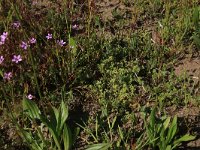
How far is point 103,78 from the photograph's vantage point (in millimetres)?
3854

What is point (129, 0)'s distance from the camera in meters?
4.83

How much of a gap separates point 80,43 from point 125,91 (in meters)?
0.86

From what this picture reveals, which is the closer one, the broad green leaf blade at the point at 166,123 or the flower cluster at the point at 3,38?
the broad green leaf blade at the point at 166,123

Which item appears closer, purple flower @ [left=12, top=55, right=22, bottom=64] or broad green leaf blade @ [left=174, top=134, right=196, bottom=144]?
broad green leaf blade @ [left=174, top=134, right=196, bottom=144]

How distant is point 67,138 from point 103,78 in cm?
95

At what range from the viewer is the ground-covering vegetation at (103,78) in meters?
3.27

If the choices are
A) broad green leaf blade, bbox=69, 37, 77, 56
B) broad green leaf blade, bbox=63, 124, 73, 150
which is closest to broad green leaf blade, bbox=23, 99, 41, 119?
broad green leaf blade, bbox=63, 124, 73, 150

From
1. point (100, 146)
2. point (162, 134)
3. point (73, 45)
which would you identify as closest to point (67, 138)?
point (100, 146)

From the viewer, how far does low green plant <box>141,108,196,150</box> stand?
308 centimetres

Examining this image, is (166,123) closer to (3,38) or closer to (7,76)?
(7,76)

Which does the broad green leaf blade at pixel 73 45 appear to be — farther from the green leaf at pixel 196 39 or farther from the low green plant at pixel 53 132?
the green leaf at pixel 196 39

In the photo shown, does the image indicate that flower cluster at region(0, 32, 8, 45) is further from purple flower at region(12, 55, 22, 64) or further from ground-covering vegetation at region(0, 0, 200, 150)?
purple flower at region(12, 55, 22, 64)

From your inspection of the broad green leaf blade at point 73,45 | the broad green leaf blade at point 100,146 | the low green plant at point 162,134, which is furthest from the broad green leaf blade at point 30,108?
the low green plant at point 162,134

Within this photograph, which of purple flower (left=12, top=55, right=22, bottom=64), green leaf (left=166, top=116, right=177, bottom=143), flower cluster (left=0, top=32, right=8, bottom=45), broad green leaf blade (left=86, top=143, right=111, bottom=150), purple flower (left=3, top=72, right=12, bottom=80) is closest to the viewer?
broad green leaf blade (left=86, top=143, right=111, bottom=150)
